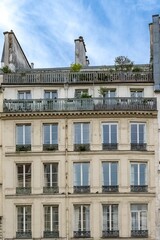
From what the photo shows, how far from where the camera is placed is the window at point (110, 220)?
46.5m

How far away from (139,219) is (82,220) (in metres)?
4.04

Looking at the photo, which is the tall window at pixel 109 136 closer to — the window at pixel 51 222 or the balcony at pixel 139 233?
the window at pixel 51 222

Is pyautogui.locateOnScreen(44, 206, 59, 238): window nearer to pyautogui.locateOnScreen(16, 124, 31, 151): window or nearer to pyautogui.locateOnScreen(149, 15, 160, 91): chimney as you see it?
pyautogui.locateOnScreen(16, 124, 31, 151): window

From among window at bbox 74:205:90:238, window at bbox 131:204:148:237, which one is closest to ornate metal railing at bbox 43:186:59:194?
window at bbox 74:205:90:238

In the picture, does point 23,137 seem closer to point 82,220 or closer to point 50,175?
point 50,175

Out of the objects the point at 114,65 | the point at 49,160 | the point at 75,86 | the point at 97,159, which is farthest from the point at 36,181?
the point at 114,65

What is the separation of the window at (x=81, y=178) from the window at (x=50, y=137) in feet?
7.15

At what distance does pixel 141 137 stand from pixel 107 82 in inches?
195

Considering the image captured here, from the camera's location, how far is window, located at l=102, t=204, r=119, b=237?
152 ft

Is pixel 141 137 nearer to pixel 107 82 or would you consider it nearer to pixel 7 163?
pixel 107 82

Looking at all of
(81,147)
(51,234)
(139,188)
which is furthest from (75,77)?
(51,234)

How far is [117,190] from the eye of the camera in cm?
4709

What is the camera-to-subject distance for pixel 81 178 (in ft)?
156

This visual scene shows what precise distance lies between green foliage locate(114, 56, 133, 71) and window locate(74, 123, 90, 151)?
Result: 566cm
